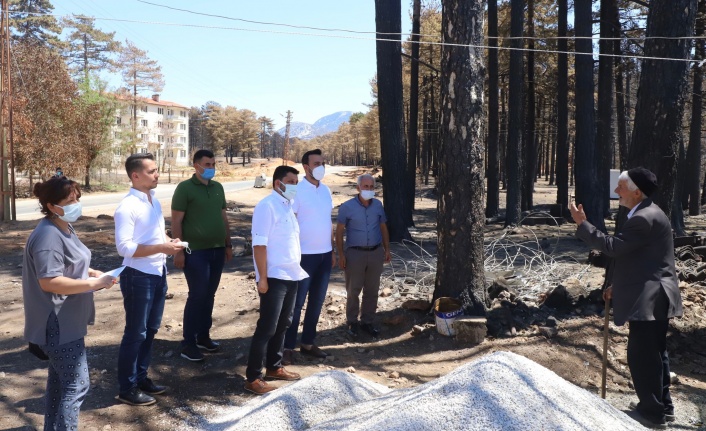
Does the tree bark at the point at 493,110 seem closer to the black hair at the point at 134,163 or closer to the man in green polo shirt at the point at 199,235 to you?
the man in green polo shirt at the point at 199,235

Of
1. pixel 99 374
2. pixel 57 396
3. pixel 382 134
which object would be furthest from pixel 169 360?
pixel 382 134

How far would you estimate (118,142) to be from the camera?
43156mm

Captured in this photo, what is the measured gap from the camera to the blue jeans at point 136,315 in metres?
4.34

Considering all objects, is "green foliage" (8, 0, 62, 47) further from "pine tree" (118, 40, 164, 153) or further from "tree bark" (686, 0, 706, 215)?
"tree bark" (686, 0, 706, 215)

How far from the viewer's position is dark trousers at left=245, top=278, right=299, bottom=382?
475 centimetres

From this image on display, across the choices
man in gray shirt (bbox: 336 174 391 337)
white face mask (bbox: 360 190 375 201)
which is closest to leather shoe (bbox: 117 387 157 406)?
man in gray shirt (bbox: 336 174 391 337)

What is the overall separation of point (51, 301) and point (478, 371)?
2.67 meters

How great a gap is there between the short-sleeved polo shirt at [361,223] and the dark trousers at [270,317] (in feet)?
4.95

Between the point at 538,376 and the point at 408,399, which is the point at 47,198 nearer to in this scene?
the point at 408,399

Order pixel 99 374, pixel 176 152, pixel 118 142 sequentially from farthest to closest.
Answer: pixel 176 152 → pixel 118 142 → pixel 99 374

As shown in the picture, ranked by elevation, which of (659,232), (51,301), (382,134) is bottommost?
(51,301)

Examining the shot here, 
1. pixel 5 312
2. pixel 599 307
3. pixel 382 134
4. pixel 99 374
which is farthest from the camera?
pixel 382 134

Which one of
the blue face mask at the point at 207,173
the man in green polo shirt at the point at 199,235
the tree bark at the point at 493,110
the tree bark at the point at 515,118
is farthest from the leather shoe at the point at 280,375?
the tree bark at the point at 493,110

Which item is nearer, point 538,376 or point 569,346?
point 538,376
